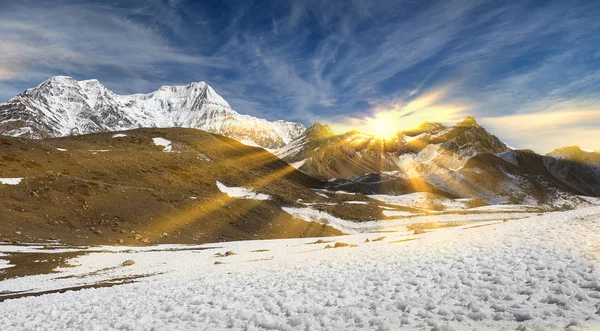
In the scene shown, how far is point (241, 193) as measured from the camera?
96.2 m

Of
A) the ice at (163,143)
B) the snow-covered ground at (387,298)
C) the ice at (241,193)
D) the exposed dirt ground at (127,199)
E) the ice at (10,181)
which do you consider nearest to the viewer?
the snow-covered ground at (387,298)

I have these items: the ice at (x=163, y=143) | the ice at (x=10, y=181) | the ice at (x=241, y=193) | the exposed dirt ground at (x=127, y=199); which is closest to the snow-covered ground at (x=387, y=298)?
the exposed dirt ground at (x=127, y=199)

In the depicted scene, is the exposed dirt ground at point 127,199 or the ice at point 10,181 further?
the ice at point 10,181

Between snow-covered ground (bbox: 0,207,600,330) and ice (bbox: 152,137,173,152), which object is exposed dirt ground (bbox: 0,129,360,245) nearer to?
ice (bbox: 152,137,173,152)

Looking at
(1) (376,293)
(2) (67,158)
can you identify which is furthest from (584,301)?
(2) (67,158)

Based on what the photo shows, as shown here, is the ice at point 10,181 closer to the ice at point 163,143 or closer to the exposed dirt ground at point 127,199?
the exposed dirt ground at point 127,199

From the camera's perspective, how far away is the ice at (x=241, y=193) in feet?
308

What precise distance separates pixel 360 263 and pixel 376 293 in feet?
25.5

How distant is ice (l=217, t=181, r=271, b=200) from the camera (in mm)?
93812

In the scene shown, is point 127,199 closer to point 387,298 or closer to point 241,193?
point 241,193

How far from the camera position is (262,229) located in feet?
252

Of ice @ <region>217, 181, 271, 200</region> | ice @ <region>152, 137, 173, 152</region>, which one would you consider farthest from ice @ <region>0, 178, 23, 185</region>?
ice @ <region>152, 137, 173, 152</region>

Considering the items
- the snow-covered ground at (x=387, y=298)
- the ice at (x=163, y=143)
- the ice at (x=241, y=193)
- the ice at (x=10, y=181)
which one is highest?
the ice at (x=163, y=143)

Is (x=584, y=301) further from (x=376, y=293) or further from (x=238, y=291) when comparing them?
(x=238, y=291)
